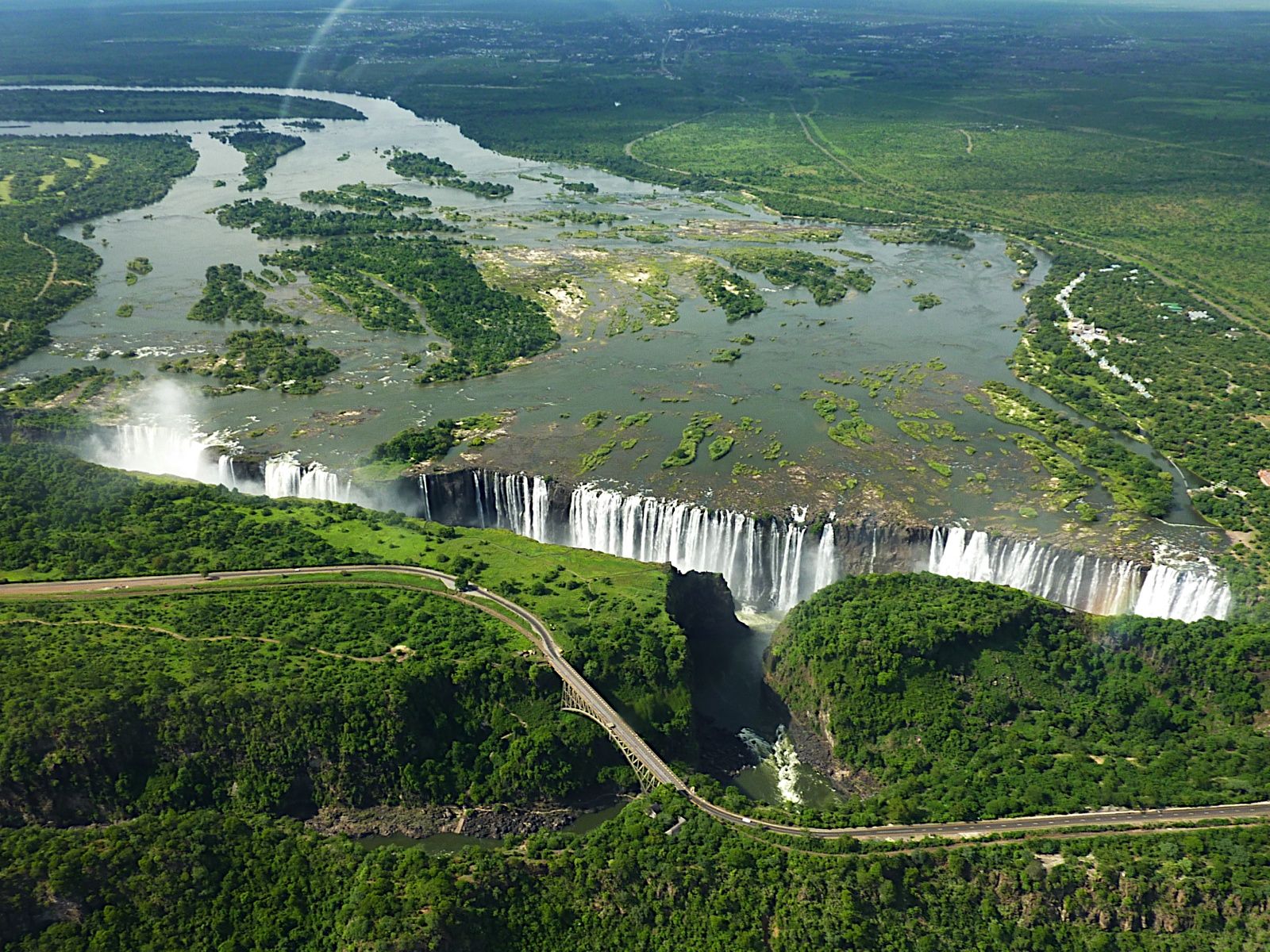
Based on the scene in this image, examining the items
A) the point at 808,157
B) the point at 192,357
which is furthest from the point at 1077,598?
the point at 808,157

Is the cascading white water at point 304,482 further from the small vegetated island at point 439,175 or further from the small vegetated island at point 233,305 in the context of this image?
the small vegetated island at point 439,175

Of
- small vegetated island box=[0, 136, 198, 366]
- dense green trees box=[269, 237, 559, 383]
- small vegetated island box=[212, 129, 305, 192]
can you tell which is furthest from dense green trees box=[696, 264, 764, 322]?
small vegetated island box=[212, 129, 305, 192]

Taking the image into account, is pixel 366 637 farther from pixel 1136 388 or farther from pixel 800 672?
pixel 1136 388

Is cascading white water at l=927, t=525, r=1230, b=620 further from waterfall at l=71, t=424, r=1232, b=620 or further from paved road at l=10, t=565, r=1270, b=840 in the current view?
paved road at l=10, t=565, r=1270, b=840

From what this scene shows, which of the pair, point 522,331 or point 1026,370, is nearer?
point 1026,370

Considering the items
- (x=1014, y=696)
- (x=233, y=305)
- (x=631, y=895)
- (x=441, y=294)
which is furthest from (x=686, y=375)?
(x=631, y=895)

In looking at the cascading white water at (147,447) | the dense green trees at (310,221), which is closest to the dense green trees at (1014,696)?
the cascading white water at (147,447)

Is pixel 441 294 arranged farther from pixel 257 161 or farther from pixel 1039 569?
pixel 257 161
